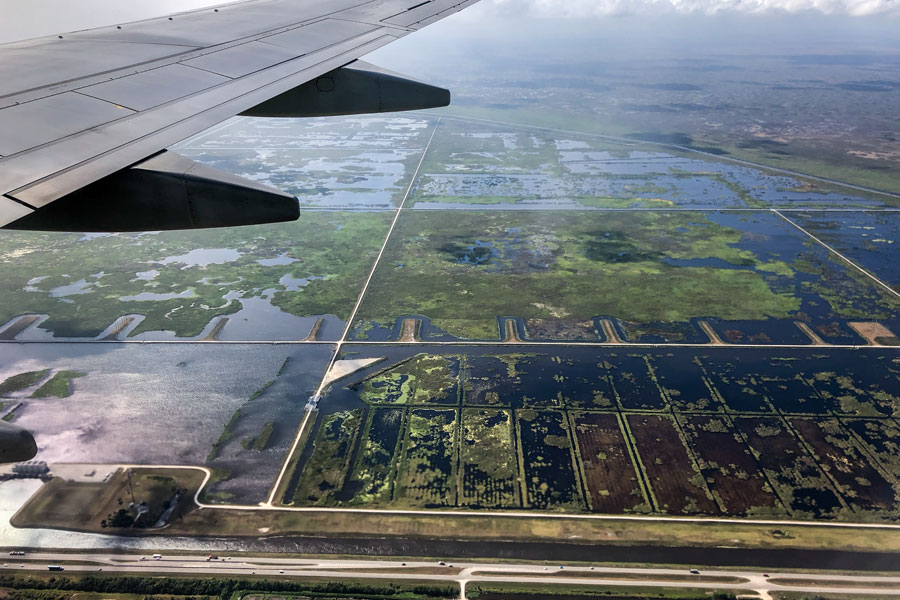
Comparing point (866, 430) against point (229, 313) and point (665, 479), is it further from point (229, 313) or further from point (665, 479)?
point (229, 313)

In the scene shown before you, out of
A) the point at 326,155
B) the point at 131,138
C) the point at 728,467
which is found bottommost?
the point at 728,467

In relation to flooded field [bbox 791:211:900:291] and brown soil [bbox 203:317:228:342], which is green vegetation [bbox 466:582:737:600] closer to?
brown soil [bbox 203:317:228:342]

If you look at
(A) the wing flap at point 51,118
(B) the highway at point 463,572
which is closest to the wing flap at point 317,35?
(A) the wing flap at point 51,118

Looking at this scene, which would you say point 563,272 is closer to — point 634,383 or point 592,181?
point 634,383

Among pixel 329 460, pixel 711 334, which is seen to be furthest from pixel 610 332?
pixel 329 460

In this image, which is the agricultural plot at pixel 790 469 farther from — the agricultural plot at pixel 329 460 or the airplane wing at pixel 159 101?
the airplane wing at pixel 159 101

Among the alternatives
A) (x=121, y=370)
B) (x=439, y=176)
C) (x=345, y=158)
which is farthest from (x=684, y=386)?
(x=345, y=158)

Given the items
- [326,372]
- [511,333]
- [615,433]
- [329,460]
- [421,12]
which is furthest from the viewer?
[511,333]
